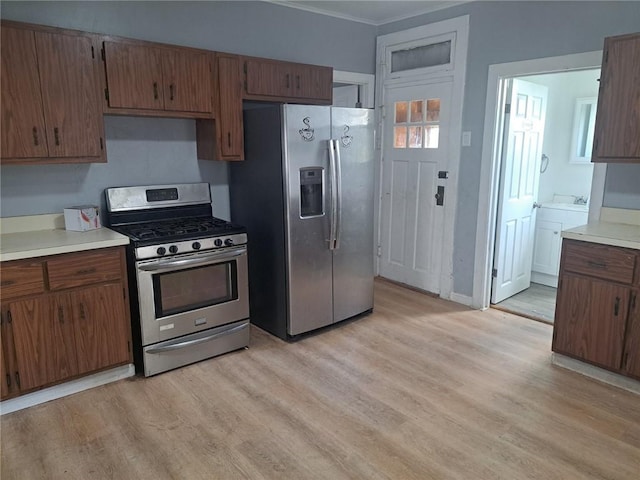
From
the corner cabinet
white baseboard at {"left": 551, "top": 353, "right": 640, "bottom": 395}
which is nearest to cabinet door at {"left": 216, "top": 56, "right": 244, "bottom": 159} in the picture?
the corner cabinet

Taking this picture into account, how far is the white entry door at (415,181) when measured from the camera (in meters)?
4.09

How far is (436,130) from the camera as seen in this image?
4.09m

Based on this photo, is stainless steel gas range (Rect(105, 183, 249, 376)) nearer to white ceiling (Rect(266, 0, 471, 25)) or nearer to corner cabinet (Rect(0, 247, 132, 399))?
corner cabinet (Rect(0, 247, 132, 399))

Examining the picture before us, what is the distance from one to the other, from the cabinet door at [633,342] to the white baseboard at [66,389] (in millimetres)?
2994

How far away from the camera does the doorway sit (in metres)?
4.33

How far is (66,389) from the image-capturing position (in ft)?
8.59

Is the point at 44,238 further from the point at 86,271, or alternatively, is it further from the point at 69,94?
the point at 69,94

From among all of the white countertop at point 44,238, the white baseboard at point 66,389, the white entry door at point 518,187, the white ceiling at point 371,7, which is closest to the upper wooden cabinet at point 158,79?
the white countertop at point 44,238

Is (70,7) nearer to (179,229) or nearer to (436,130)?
(179,229)

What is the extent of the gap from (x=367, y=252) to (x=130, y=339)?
1877 millimetres

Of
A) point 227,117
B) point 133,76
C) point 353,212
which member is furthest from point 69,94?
point 353,212

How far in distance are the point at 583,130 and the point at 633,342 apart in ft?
9.04

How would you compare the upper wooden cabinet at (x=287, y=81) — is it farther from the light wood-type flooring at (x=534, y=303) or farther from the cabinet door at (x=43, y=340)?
the light wood-type flooring at (x=534, y=303)

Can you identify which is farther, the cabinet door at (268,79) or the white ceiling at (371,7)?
the white ceiling at (371,7)
